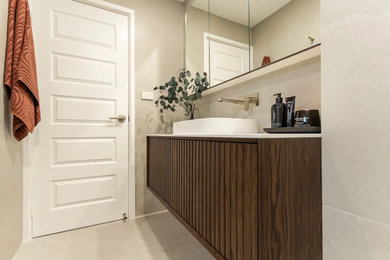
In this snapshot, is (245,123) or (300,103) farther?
(245,123)

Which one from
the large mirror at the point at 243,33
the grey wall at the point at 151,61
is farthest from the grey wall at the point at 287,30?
the grey wall at the point at 151,61

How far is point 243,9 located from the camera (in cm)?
144

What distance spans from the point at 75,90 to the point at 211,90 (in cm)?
121

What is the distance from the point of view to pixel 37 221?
61.9 inches

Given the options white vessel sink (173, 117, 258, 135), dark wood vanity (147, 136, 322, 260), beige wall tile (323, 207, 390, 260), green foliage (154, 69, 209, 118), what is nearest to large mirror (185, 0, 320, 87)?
green foliage (154, 69, 209, 118)

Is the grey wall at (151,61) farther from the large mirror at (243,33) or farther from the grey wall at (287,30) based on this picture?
the grey wall at (287,30)

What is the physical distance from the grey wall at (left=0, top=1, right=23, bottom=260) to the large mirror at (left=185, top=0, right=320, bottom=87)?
147 cm

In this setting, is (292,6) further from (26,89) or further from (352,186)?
(26,89)

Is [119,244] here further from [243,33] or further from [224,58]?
[243,33]

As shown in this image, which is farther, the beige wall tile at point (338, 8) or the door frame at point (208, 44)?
the door frame at point (208, 44)

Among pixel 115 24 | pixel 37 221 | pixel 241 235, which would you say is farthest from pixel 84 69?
pixel 241 235

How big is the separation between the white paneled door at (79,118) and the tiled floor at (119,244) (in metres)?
0.14

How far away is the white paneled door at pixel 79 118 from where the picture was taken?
5.26 feet

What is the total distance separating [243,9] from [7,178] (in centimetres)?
196
